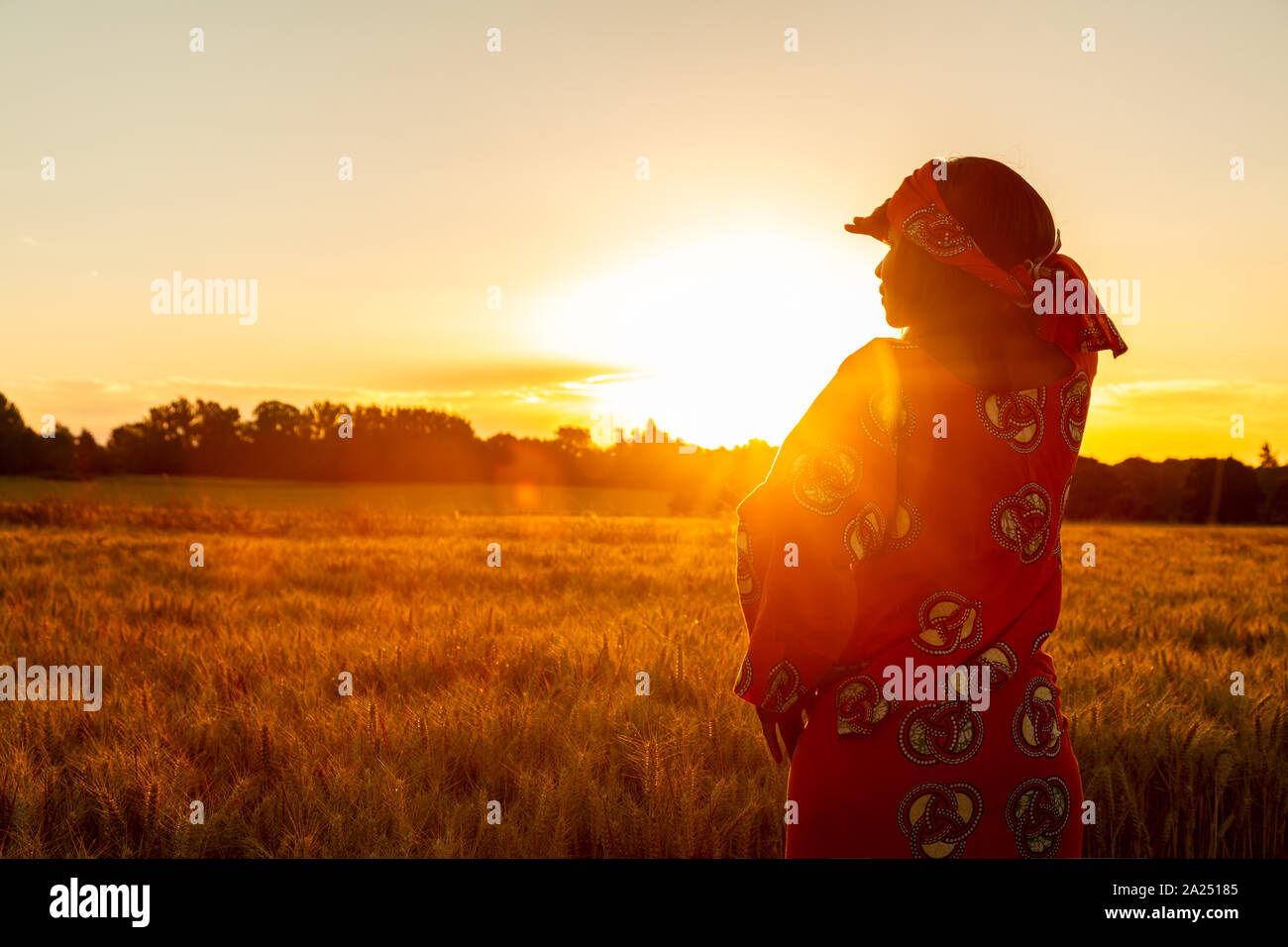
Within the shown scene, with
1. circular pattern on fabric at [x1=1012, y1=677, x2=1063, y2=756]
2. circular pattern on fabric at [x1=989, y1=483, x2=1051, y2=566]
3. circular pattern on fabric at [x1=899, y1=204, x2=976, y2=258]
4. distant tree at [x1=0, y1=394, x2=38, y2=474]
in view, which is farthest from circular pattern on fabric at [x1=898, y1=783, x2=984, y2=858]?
distant tree at [x1=0, y1=394, x2=38, y2=474]

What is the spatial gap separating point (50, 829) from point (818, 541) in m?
3.11

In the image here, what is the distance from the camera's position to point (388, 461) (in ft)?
170

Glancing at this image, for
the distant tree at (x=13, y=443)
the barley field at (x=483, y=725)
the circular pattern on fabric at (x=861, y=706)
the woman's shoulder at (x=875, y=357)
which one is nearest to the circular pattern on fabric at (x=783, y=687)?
the circular pattern on fabric at (x=861, y=706)

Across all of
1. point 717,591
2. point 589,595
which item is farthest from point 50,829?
point 717,591

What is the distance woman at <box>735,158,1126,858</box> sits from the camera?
5.04ft

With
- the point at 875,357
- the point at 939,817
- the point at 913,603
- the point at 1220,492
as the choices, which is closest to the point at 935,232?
the point at 875,357

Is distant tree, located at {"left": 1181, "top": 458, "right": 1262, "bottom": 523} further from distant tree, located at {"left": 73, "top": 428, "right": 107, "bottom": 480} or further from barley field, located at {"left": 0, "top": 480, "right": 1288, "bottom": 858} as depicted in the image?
distant tree, located at {"left": 73, "top": 428, "right": 107, "bottom": 480}

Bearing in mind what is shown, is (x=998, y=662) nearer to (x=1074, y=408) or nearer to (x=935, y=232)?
(x=1074, y=408)

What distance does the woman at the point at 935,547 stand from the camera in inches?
60.5

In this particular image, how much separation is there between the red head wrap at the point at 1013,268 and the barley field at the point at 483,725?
1996 millimetres

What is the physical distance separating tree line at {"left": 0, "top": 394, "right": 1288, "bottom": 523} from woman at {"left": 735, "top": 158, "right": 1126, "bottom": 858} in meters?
36.9

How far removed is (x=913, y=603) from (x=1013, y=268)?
75cm
